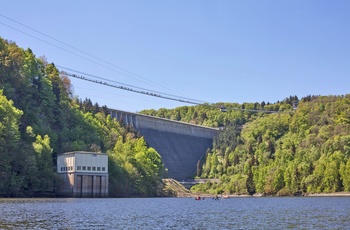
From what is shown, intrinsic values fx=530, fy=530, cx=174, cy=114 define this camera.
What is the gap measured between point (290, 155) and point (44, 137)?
81371mm

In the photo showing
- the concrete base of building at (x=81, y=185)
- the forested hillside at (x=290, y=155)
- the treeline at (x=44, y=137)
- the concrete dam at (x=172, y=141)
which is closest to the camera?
the treeline at (x=44, y=137)

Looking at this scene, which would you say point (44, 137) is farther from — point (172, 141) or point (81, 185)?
point (172, 141)

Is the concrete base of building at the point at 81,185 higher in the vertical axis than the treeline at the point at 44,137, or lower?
lower

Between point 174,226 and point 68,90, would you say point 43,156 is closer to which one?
point 68,90

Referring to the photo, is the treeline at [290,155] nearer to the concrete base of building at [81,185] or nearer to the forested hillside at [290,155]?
the forested hillside at [290,155]

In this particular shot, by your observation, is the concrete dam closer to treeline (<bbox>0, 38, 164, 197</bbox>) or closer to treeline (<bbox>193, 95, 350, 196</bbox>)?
treeline (<bbox>193, 95, 350, 196</bbox>)

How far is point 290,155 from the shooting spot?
156375 mm

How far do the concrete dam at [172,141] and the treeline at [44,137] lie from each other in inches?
895

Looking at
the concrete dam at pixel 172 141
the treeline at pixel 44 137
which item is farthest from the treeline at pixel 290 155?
the treeline at pixel 44 137

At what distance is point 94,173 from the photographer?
103m

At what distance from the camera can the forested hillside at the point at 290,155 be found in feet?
439

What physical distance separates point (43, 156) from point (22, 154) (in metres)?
5.91

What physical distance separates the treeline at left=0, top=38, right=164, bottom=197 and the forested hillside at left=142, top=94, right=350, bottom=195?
34044 mm

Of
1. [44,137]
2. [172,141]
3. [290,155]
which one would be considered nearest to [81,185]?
[44,137]
